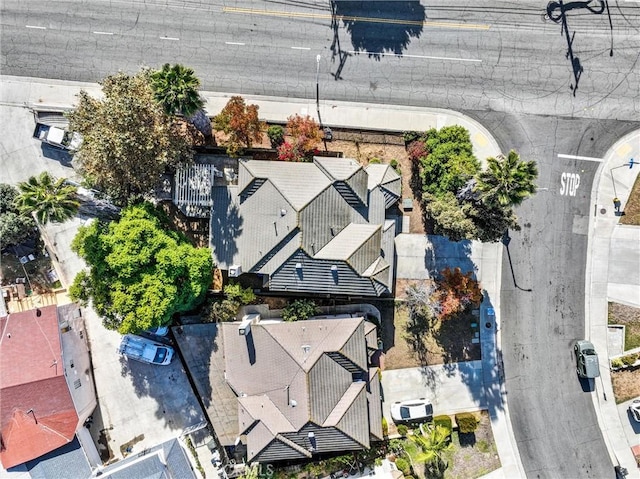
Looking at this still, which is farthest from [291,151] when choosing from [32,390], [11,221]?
[32,390]

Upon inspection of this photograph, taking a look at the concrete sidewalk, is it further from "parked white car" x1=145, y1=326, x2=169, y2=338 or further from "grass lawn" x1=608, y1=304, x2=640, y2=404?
"parked white car" x1=145, y1=326, x2=169, y2=338

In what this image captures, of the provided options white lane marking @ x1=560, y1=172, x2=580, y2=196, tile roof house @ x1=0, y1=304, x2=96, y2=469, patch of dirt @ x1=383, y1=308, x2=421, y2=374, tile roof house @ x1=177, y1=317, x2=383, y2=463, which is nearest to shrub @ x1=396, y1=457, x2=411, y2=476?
tile roof house @ x1=177, y1=317, x2=383, y2=463

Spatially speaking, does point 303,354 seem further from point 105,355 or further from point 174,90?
point 174,90

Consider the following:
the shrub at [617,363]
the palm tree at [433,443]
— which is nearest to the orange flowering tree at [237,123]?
the palm tree at [433,443]

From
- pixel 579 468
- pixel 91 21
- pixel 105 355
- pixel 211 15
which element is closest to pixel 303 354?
pixel 105 355

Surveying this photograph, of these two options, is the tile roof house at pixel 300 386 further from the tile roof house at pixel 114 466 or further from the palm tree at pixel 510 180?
the palm tree at pixel 510 180
